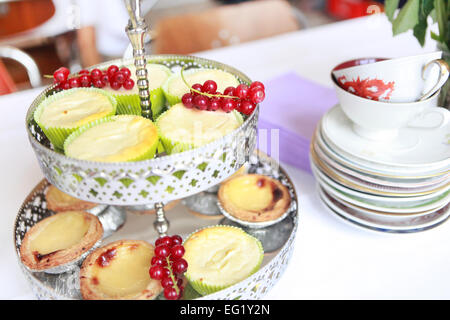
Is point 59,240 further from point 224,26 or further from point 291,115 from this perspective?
point 224,26

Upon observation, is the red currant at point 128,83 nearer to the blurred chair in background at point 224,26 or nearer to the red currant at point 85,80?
the red currant at point 85,80

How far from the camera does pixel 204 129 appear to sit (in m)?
0.58

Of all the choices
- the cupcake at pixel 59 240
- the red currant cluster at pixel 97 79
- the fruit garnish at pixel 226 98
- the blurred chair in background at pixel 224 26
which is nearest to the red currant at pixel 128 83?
the red currant cluster at pixel 97 79

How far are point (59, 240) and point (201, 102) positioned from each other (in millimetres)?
313

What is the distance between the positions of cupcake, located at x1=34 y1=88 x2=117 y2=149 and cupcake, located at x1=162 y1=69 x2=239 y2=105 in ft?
0.28

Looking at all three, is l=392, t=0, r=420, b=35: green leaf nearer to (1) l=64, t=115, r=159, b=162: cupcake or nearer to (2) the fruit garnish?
(2) the fruit garnish

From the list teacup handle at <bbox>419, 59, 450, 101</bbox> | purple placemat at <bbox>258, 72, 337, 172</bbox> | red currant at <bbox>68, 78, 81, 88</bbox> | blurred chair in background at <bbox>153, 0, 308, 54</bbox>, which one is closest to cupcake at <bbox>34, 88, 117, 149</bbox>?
red currant at <bbox>68, 78, 81, 88</bbox>

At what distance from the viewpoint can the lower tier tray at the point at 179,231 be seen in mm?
564

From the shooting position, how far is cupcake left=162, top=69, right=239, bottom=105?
2.16 feet

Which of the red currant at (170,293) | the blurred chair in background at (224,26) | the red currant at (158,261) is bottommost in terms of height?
the red currant at (170,293)

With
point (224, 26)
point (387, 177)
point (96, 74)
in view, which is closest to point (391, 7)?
point (387, 177)

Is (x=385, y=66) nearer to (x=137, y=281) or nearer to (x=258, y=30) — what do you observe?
(x=137, y=281)

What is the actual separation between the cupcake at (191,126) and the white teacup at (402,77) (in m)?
0.22
